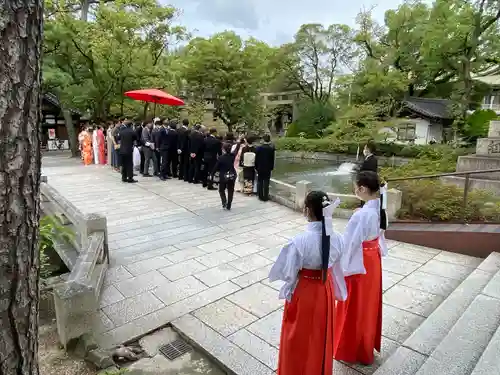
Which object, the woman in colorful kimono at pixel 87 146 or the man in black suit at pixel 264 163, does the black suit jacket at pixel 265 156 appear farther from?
the woman in colorful kimono at pixel 87 146

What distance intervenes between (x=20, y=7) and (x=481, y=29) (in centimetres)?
2431

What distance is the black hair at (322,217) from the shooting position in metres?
2.58

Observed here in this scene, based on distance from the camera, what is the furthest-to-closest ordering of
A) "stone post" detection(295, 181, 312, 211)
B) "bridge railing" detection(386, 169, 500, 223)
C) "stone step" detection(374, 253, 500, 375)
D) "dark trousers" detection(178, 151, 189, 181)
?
1. "dark trousers" detection(178, 151, 189, 181)
2. "stone post" detection(295, 181, 312, 211)
3. "bridge railing" detection(386, 169, 500, 223)
4. "stone step" detection(374, 253, 500, 375)

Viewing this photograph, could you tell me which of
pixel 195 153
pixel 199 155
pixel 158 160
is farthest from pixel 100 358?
pixel 158 160

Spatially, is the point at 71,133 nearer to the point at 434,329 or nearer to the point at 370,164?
the point at 370,164

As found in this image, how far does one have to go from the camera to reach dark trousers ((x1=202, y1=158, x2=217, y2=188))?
10516mm

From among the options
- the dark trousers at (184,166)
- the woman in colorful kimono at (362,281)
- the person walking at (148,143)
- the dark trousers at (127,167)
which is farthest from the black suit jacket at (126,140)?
the woman in colorful kimono at (362,281)

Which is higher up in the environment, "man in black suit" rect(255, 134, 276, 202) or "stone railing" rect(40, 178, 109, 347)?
"man in black suit" rect(255, 134, 276, 202)

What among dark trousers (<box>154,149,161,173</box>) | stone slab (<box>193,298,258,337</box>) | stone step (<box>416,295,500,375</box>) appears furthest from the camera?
dark trousers (<box>154,149,161,173</box>)

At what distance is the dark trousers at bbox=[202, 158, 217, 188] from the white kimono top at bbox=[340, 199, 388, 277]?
7.43m

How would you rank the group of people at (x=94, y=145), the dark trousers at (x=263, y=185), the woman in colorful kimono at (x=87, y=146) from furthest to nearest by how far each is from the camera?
the woman in colorful kimono at (x=87, y=146) < the group of people at (x=94, y=145) < the dark trousers at (x=263, y=185)

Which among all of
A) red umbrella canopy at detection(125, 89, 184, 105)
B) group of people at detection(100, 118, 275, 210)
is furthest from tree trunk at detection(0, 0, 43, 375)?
red umbrella canopy at detection(125, 89, 184, 105)

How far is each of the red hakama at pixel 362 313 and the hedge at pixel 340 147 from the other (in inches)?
819

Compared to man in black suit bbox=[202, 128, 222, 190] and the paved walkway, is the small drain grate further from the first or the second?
man in black suit bbox=[202, 128, 222, 190]
